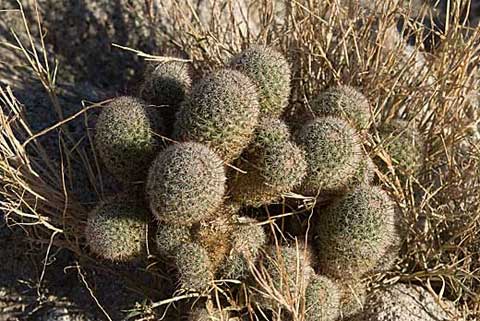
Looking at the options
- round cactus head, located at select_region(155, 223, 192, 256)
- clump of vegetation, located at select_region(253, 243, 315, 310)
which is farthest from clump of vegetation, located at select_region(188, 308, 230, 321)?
round cactus head, located at select_region(155, 223, 192, 256)

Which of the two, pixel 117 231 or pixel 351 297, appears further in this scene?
pixel 351 297

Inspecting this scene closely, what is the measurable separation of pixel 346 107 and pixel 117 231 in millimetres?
990

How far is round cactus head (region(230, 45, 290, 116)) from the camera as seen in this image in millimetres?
2492

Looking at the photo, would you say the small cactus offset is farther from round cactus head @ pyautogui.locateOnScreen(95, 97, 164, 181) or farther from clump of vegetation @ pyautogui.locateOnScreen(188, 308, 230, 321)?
round cactus head @ pyautogui.locateOnScreen(95, 97, 164, 181)

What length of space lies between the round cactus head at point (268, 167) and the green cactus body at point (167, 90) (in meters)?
0.37

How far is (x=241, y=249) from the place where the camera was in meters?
2.38

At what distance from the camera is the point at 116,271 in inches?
108

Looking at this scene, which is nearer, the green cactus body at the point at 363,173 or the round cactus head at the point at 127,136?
the round cactus head at the point at 127,136

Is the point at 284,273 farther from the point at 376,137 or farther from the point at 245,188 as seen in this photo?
the point at 376,137

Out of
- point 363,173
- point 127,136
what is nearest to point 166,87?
point 127,136

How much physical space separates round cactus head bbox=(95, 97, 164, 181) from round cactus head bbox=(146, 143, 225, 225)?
0.20 meters

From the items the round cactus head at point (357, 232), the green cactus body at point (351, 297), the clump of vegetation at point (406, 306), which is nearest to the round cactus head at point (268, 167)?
the round cactus head at point (357, 232)

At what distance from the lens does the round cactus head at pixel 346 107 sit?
2.59m

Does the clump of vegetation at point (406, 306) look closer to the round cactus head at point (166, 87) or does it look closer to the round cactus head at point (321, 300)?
the round cactus head at point (321, 300)
